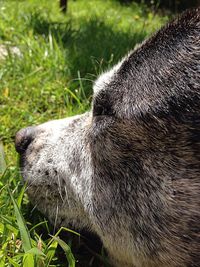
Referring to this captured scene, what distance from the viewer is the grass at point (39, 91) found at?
221 cm

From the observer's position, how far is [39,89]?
12.5ft

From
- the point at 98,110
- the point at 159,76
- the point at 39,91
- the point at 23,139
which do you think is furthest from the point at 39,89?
the point at 159,76

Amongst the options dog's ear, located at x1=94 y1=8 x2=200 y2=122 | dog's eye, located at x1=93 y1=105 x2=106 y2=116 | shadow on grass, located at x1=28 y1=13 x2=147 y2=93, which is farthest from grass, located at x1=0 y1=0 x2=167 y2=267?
dog's ear, located at x1=94 y1=8 x2=200 y2=122

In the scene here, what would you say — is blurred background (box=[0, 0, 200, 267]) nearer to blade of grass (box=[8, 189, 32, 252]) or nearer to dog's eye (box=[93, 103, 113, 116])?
blade of grass (box=[8, 189, 32, 252])

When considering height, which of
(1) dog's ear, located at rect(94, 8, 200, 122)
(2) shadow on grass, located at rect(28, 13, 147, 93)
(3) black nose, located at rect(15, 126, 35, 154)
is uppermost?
(1) dog's ear, located at rect(94, 8, 200, 122)

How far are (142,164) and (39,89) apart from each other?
6.06ft

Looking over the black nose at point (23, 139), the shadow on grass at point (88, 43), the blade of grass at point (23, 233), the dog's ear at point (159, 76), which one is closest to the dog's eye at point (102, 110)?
the dog's ear at point (159, 76)

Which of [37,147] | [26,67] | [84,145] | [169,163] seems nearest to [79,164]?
[84,145]

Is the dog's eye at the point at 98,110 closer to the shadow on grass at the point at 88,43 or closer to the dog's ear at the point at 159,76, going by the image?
the dog's ear at the point at 159,76

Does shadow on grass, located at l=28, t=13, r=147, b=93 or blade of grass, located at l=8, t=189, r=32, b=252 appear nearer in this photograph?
blade of grass, located at l=8, t=189, r=32, b=252

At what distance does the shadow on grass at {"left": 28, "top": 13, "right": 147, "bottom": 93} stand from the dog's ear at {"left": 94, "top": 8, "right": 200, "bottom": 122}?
1480 millimetres

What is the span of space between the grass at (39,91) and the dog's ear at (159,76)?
68 centimetres

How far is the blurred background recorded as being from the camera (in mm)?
2236

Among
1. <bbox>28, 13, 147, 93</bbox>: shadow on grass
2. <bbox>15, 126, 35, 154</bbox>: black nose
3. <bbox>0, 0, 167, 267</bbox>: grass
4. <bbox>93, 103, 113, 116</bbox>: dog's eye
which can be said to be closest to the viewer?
<bbox>0, 0, 167, 267</bbox>: grass
